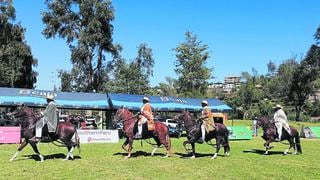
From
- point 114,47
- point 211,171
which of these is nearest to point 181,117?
point 211,171

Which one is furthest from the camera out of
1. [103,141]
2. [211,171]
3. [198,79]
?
[198,79]

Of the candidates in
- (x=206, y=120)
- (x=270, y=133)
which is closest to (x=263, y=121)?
(x=270, y=133)

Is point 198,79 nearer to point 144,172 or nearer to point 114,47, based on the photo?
point 114,47

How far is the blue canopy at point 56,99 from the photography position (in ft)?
110

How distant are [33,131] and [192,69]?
56879 mm

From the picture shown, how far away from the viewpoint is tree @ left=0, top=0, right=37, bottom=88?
53656 millimetres

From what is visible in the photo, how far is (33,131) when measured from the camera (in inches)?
677

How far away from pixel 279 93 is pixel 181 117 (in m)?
87.5

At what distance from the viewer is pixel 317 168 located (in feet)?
55.1

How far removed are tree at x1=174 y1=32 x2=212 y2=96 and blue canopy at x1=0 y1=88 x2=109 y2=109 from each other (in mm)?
35160

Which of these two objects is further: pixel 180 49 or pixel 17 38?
pixel 180 49

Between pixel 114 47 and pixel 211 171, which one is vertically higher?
pixel 114 47

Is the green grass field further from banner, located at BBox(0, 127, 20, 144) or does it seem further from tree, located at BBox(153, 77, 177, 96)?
tree, located at BBox(153, 77, 177, 96)

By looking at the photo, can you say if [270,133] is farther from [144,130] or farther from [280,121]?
[144,130]
